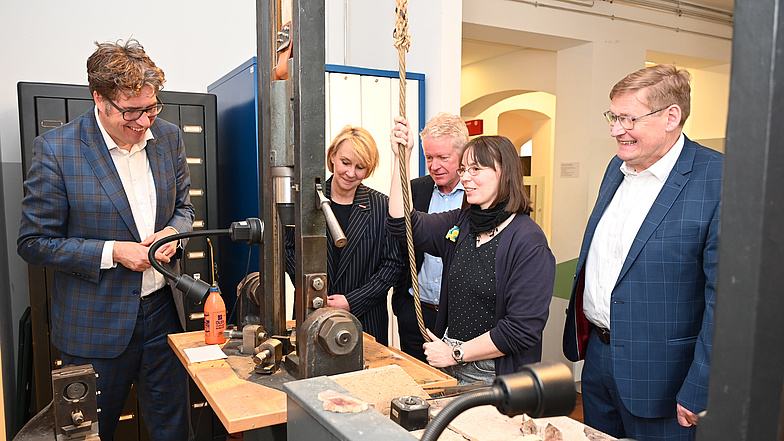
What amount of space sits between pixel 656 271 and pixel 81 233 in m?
2.04

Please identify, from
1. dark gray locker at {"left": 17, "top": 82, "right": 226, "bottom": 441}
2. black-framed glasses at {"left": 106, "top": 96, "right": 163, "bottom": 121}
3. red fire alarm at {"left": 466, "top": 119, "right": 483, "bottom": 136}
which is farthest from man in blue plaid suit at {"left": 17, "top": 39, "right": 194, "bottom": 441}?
red fire alarm at {"left": 466, "top": 119, "right": 483, "bottom": 136}

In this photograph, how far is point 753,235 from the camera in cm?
44

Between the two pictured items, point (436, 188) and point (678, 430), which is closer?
point (678, 430)

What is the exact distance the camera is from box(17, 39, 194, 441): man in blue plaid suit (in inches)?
81.0

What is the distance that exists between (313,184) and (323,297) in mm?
330

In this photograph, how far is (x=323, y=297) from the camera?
162 centimetres

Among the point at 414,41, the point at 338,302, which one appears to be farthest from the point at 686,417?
the point at 414,41

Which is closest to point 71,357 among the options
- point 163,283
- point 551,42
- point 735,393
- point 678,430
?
point 163,283

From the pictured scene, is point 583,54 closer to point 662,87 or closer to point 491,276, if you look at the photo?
point 662,87

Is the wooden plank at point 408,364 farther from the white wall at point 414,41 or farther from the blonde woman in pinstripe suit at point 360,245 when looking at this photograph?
the white wall at point 414,41

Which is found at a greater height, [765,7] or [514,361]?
[765,7]

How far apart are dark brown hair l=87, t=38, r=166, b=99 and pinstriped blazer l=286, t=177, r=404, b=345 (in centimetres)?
79

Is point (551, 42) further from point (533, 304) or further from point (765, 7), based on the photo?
point (765, 7)

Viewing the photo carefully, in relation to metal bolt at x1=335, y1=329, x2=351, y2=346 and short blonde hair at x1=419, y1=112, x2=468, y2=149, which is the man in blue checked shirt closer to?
short blonde hair at x1=419, y1=112, x2=468, y2=149
